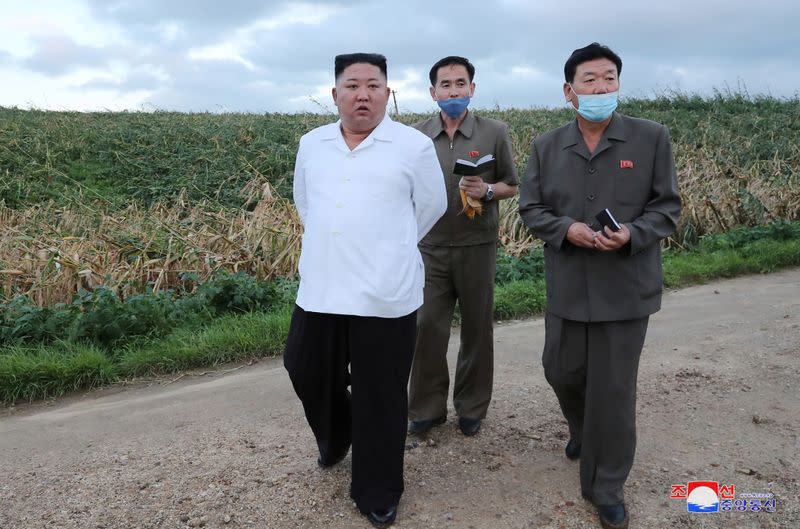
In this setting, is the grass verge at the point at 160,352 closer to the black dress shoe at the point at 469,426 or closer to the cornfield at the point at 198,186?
the cornfield at the point at 198,186

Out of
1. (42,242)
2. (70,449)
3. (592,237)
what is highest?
(592,237)

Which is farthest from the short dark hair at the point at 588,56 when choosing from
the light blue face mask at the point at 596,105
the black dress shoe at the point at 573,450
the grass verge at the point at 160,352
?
the grass verge at the point at 160,352

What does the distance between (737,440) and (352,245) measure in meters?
2.54

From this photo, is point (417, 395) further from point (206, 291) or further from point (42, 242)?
point (42, 242)

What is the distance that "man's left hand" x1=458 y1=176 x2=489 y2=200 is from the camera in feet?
12.5

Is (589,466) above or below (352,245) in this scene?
below

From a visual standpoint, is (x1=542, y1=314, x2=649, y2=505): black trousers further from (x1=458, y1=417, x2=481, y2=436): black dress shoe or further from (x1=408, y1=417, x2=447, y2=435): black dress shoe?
(x1=408, y1=417, x2=447, y2=435): black dress shoe

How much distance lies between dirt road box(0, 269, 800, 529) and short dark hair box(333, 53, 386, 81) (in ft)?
6.52

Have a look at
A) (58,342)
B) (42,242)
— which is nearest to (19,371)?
(58,342)

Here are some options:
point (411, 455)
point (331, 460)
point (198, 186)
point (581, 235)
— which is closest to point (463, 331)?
point (411, 455)

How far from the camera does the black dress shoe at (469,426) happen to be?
4203 millimetres

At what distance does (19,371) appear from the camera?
538 centimetres

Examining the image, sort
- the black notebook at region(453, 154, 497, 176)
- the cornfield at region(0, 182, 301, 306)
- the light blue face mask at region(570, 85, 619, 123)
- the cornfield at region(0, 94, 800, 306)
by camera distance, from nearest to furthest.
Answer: the light blue face mask at region(570, 85, 619, 123)
the black notebook at region(453, 154, 497, 176)
the cornfield at region(0, 182, 301, 306)
the cornfield at region(0, 94, 800, 306)

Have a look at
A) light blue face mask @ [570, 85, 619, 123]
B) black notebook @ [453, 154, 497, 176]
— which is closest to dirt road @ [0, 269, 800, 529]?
black notebook @ [453, 154, 497, 176]
